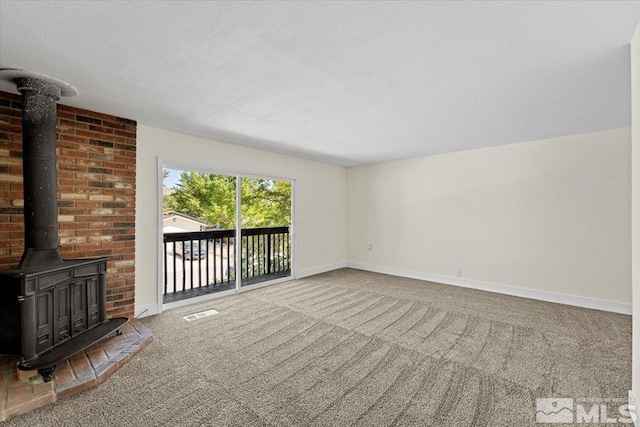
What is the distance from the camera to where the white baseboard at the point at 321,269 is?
542cm

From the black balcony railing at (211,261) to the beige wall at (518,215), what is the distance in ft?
7.87

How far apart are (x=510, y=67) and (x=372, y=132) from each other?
1.77m

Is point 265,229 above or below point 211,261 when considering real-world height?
above

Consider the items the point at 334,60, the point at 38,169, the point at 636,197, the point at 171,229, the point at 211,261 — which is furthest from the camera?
the point at 211,261

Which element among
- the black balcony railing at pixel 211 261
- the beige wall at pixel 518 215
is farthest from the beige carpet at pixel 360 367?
the black balcony railing at pixel 211 261

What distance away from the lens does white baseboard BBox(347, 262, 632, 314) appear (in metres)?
3.56

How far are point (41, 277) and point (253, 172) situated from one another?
294 centimetres

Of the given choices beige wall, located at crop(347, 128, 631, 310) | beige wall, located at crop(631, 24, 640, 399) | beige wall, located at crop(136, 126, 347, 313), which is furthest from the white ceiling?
beige wall, located at crop(347, 128, 631, 310)

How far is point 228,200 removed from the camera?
4.37 m

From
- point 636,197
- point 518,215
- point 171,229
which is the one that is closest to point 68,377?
point 171,229

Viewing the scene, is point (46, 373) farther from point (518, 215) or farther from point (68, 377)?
point (518, 215)

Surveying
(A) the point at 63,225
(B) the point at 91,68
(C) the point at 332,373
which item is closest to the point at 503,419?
(C) the point at 332,373

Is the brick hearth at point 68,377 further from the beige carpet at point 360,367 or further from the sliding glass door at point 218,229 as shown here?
the sliding glass door at point 218,229

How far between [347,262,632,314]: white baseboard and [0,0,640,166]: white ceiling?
2.29 m
